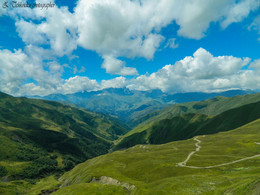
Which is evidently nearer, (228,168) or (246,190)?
(246,190)

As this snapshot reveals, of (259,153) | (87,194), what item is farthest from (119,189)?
(259,153)

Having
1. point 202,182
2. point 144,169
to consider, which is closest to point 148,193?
point 202,182

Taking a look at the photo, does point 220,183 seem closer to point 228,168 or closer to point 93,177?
point 228,168

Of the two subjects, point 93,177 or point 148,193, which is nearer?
point 148,193

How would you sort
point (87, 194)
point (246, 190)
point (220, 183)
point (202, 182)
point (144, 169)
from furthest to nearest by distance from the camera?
point (144, 169) < point (87, 194) < point (202, 182) < point (220, 183) < point (246, 190)

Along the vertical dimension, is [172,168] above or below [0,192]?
above

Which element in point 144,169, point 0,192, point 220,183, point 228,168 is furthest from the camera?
point 0,192

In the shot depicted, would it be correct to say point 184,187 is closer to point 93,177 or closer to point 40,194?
point 93,177

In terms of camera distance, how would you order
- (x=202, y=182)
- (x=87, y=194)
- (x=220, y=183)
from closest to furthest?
(x=220, y=183) → (x=202, y=182) → (x=87, y=194)

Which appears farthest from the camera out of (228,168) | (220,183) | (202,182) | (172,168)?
(172,168)

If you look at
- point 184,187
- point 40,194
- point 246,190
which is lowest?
point 40,194
